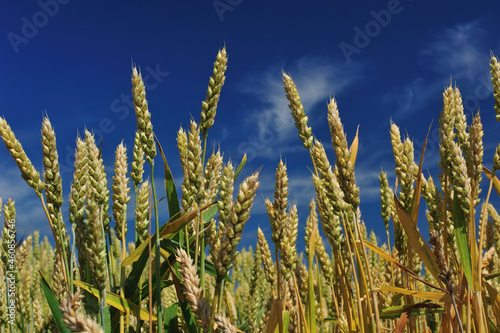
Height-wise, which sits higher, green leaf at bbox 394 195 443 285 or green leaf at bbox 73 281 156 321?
green leaf at bbox 394 195 443 285

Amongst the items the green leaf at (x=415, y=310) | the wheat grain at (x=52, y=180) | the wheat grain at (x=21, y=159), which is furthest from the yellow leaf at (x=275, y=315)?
the wheat grain at (x=21, y=159)

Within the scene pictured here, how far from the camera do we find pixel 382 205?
6.38 ft

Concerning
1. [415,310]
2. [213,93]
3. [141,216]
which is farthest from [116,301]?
[415,310]

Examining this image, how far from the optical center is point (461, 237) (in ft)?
5.02

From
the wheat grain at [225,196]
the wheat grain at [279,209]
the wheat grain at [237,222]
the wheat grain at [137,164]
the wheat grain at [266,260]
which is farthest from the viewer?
the wheat grain at [266,260]

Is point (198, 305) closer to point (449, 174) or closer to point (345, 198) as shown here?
point (345, 198)

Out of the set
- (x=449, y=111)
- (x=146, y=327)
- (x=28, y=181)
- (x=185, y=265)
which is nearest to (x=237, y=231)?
(x=185, y=265)

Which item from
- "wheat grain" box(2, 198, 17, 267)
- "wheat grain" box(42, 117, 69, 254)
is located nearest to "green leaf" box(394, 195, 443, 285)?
"wheat grain" box(42, 117, 69, 254)

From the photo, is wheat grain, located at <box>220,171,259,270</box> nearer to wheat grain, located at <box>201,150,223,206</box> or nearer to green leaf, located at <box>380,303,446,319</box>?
wheat grain, located at <box>201,150,223,206</box>

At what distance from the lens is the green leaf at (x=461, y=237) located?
1.42 meters

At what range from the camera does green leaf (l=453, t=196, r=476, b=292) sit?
1.42 m

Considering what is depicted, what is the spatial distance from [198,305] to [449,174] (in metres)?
1.20

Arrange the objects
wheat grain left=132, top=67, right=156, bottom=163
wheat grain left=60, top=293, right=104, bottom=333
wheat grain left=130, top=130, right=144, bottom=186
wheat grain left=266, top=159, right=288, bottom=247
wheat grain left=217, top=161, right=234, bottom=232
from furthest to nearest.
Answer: wheat grain left=130, top=130, right=144, bottom=186, wheat grain left=266, top=159, right=288, bottom=247, wheat grain left=132, top=67, right=156, bottom=163, wheat grain left=217, top=161, right=234, bottom=232, wheat grain left=60, top=293, right=104, bottom=333

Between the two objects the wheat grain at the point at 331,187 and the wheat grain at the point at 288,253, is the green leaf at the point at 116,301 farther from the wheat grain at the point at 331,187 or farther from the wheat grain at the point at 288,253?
the wheat grain at the point at 331,187
